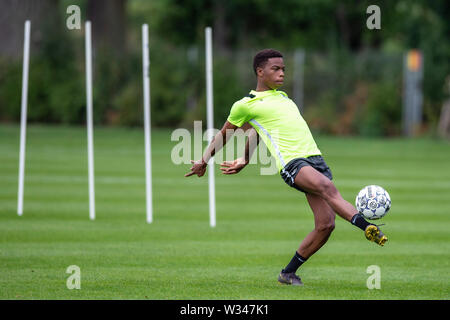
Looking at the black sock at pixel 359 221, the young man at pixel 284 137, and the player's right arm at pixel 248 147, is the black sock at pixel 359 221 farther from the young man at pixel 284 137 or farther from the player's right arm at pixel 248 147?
the player's right arm at pixel 248 147

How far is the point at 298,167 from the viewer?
9.09 metres

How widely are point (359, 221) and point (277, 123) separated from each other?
52.4 inches

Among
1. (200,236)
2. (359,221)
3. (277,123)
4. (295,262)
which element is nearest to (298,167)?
(277,123)

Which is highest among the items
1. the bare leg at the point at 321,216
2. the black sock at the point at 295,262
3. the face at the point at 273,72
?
the face at the point at 273,72

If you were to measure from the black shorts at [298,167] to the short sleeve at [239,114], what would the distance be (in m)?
0.66

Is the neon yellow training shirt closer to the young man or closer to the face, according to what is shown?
the young man

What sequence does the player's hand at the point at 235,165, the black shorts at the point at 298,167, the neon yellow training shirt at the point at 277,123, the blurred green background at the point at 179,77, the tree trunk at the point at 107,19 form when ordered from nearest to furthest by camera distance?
the black shorts at the point at 298,167, the neon yellow training shirt at the point at 277,123, the player's hand at the point at 235,165, the blurred green background at the point at 179,77, the tree trunk at the point at 107,19

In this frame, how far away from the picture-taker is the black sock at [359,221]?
868cm

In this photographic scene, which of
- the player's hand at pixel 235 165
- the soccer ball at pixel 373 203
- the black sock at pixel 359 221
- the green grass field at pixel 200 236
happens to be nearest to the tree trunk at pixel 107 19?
the green grass field at pixel 200 236

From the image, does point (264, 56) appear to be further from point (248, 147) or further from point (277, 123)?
point (248, 147)

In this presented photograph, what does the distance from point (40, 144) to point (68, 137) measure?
2.71 meters

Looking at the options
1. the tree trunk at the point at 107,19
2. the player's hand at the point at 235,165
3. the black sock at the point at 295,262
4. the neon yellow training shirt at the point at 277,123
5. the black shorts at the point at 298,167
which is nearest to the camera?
the black shorts at the point at 298,167

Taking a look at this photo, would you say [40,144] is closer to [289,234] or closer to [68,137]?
[68,137]

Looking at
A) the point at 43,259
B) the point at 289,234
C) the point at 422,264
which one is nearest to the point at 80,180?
the point at 289,234
